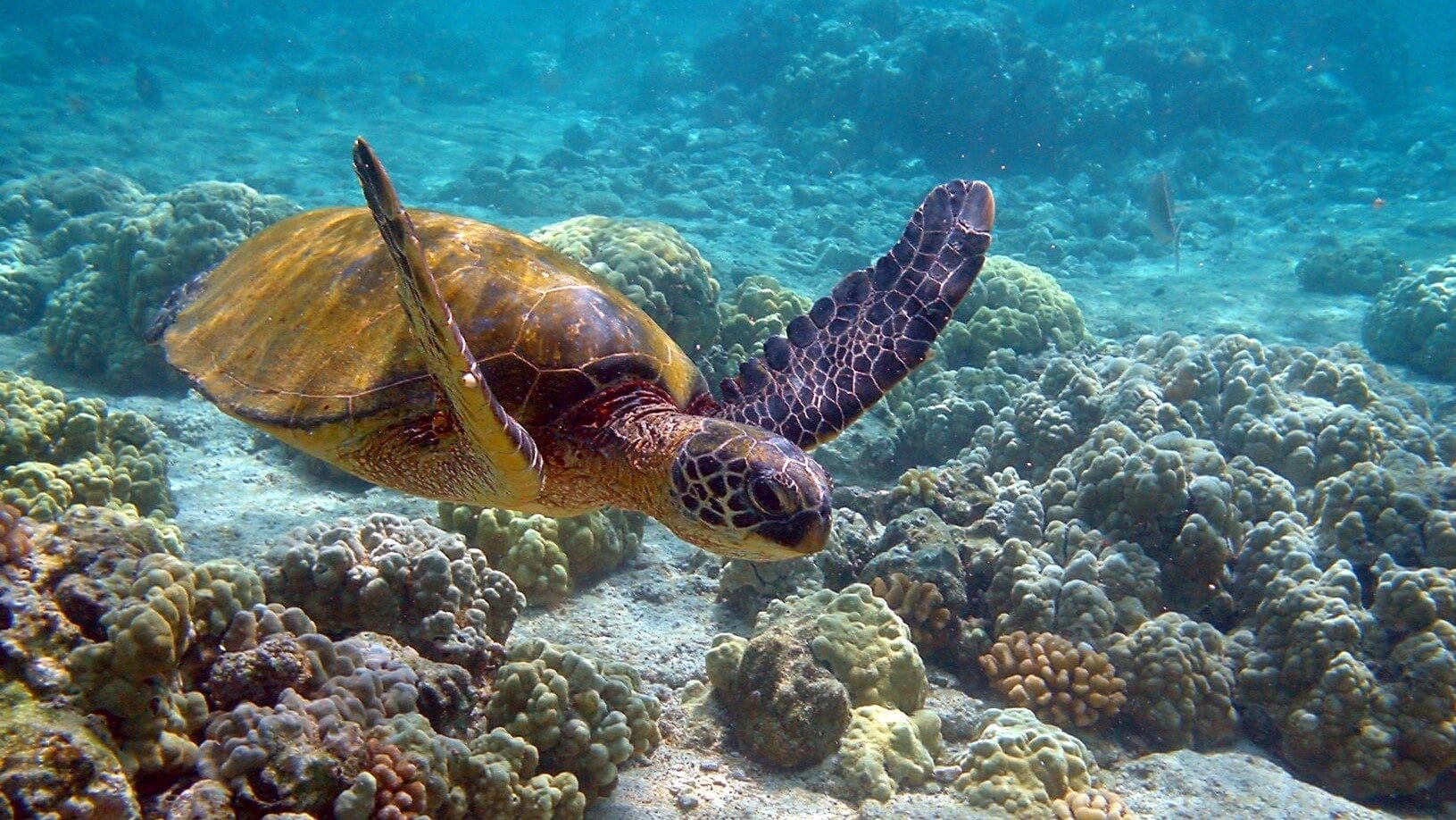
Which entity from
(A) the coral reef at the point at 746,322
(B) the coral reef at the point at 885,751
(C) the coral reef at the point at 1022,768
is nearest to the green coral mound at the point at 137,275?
(A) the coral reef at the point at 746,322

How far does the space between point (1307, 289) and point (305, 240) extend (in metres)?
17.3

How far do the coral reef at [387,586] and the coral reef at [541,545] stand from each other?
0.82 metres

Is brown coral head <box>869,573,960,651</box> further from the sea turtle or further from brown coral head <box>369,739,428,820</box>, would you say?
brown coral head <box>369,739,428,820</box>

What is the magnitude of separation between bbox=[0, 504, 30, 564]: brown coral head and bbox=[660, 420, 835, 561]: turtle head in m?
1.93

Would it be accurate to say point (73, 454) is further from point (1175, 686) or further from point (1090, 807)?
point (1175, 686)

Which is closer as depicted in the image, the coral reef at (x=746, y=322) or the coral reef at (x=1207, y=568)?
the coral reef at (x=1207, y=568)

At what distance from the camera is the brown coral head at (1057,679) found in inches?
169

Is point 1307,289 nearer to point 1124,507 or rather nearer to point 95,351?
point 1124,507

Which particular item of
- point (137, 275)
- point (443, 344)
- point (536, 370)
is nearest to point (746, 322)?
point (536, 370)

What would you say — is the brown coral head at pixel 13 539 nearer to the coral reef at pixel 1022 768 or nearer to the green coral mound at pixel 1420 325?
the coral reef at pixel 1022 768

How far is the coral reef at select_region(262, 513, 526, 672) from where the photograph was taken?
11.3ft

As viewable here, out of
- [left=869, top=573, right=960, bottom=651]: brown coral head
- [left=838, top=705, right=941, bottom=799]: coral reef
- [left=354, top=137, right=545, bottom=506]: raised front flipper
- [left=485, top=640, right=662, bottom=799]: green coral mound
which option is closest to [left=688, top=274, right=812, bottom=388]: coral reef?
[left=869, top=573, right=960, bottom=651]: brown coral head

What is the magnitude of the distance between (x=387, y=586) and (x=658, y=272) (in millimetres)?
4274

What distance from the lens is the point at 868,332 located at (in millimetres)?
3918
